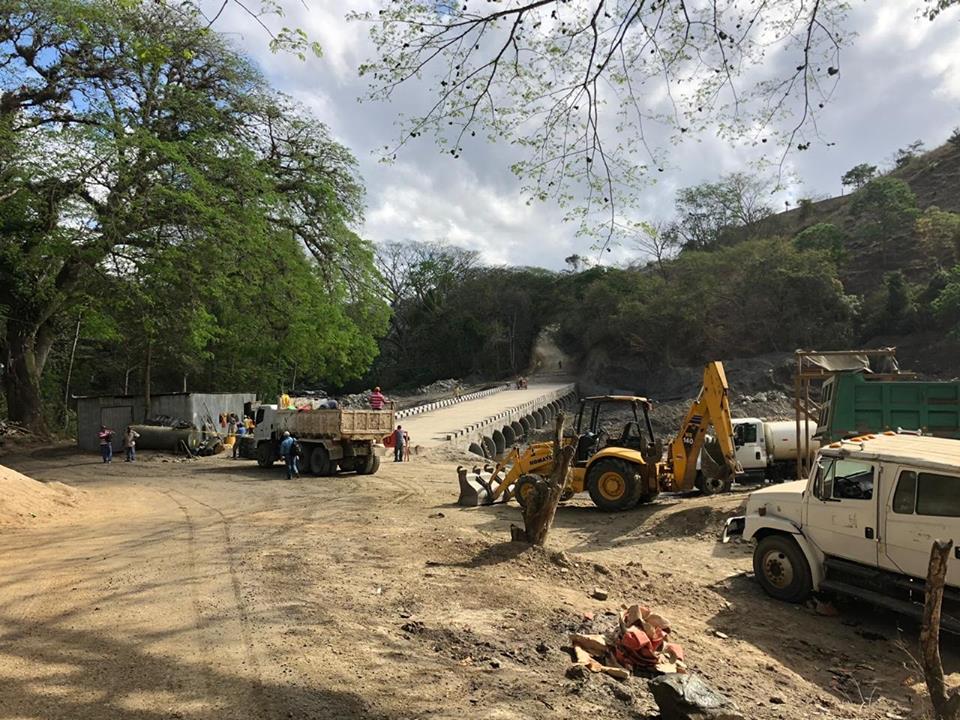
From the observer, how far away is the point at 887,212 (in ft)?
203

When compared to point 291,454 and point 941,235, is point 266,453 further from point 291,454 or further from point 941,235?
point 941,235

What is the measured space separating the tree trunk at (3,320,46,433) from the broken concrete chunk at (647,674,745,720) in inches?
1056

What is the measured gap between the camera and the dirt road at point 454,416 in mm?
27859

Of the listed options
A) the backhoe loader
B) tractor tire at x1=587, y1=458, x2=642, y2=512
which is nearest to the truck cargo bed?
the backhoe loader

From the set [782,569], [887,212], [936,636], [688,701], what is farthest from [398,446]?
[887,212]

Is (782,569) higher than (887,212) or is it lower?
lower

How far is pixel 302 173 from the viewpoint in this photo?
25828mm

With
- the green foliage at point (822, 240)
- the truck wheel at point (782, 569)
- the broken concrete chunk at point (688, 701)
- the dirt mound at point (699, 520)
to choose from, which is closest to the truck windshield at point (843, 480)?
the truck wheel at point (782, 569)

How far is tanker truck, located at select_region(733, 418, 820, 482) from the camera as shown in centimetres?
1723

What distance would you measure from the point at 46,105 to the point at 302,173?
8409 mm

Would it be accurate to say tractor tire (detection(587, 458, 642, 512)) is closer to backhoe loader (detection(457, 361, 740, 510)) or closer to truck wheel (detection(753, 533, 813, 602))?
backhoe loader (detection(457, 361, 740, 510))

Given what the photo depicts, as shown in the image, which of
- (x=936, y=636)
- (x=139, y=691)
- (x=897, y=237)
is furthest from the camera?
(x=897, y=237)

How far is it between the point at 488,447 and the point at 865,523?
26.0 metres

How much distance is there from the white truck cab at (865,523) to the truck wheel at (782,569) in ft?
0.04
